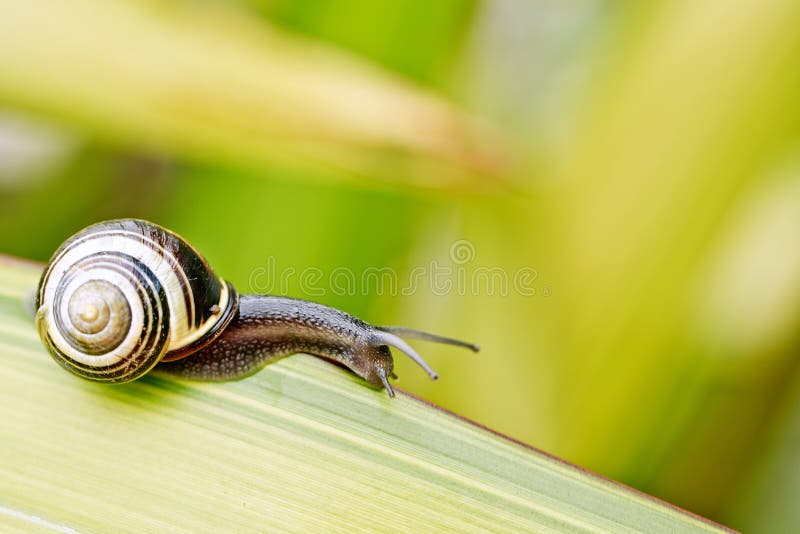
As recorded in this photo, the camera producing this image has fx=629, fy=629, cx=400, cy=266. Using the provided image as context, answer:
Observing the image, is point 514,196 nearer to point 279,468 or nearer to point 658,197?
point 658,197

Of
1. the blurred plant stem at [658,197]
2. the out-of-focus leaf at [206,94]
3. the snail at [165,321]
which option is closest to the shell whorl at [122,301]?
the snail at [165,321]

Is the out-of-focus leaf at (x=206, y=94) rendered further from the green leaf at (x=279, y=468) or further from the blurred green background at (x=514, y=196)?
the green leaf at (x=279, y=468)

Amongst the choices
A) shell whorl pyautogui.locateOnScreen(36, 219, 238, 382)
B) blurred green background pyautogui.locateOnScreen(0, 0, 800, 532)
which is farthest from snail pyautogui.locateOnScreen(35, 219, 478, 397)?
blurred green background pyautogui.locateOnScreen(0, 0, 800, 532)

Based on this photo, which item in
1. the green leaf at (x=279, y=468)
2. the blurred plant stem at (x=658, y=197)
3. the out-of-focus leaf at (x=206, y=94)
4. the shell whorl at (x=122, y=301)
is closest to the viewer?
the green leaf at (x=279, y=468)

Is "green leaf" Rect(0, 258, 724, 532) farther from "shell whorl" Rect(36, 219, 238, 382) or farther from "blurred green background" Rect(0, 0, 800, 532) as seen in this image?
"blurred green background" Rect(0, 0, 800, 532)

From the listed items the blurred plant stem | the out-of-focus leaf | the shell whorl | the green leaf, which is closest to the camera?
the green leaf

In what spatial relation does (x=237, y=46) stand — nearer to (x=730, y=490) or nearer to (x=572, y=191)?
(x=572, y=191)
